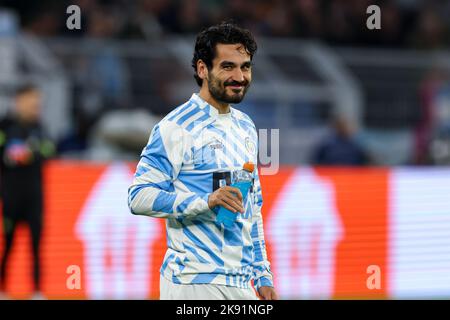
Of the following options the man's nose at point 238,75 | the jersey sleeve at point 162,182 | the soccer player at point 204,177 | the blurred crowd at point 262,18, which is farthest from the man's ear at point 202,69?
the blurred crowd at point 262,18

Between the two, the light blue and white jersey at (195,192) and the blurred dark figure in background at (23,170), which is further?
the blurred dark figure in background at (23,170)

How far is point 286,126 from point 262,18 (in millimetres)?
2605

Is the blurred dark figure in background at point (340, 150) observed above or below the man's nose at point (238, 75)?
below

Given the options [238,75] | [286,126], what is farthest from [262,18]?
[238,75]

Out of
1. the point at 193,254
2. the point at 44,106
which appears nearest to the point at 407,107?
the point at 44,106

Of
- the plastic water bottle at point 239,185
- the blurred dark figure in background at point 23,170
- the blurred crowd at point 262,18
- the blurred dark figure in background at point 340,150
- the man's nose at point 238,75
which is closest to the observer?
the plastic water bottle at point 239,185

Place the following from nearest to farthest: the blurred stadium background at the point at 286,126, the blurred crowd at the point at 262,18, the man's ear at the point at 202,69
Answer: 1. the man's ear at the point at 202,69
2. the blurred stadium background at the point at 286,126
3. the blurred crowd at the point at 262,18

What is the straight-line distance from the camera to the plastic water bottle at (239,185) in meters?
4.46

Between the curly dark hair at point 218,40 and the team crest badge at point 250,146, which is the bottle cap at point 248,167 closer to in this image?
the team crest badge at point 250,146

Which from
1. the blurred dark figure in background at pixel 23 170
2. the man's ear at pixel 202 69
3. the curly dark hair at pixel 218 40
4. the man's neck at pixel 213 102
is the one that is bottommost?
the blurred dark figure in background at pixel 23 170

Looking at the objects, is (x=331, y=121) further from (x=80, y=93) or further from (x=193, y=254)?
(x=193, y=254)

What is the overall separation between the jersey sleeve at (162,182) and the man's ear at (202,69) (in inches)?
11.3

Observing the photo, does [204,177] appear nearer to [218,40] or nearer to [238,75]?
[238,75]

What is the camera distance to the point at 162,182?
14.9ft
